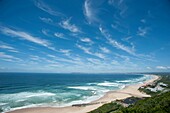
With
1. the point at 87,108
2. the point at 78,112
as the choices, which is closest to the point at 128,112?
the point at 78,112

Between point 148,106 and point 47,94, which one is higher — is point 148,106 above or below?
above

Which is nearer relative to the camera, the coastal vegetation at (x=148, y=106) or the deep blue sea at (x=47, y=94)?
the coastal vegetation at (x=148, y=106)

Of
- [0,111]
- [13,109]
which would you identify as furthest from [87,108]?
[0,111]

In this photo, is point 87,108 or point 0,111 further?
point 87,108

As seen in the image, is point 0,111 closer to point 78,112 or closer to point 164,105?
point 78,112

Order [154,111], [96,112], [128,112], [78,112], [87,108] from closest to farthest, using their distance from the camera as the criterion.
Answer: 1. [154,111]
2. [128,112]
3. [96,112]
4. [78,112]
5. [87,108]

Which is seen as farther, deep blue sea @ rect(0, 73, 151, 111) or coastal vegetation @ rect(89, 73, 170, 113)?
deep blue sea @ rect(0, 73, 151, 111)

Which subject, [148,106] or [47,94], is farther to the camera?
[47,94]

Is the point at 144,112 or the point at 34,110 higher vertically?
the point at 144,112

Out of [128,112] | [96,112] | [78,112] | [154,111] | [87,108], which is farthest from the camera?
[87,108]
